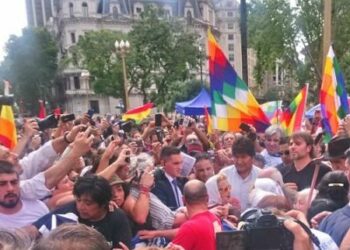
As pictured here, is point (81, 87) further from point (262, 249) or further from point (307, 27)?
point (262, 249)

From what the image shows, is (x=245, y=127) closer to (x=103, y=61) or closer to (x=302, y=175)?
(x=302, y=175)

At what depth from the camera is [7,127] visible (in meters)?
5.86

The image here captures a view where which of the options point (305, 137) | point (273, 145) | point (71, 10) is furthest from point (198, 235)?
point (71, 10)

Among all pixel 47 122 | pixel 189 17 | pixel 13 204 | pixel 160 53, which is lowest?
pixel 13 204

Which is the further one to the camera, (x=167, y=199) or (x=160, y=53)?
(x=160, y=53)

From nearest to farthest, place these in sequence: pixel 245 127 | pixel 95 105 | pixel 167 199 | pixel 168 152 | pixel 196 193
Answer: pixel 196 193, pixel 167 199, pixel 168 152, pixel 245 127, pixel 95 105

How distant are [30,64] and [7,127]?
50.5 m

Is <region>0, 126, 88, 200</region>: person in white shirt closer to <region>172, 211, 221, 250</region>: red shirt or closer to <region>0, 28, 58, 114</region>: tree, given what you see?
<region>172, 211, 221, 250</region>: red shirt

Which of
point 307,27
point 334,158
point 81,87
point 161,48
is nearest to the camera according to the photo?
point 334,158

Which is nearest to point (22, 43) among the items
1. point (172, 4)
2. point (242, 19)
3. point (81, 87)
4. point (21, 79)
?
point (21, 79)

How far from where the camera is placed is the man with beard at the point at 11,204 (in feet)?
10.8

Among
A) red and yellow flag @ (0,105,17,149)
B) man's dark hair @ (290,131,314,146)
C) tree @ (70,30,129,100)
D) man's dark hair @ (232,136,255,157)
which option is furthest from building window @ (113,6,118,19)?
man's dark hair @ (232,136,255,157)

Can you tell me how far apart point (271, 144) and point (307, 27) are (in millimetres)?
29881

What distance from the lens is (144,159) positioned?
4445 mm
